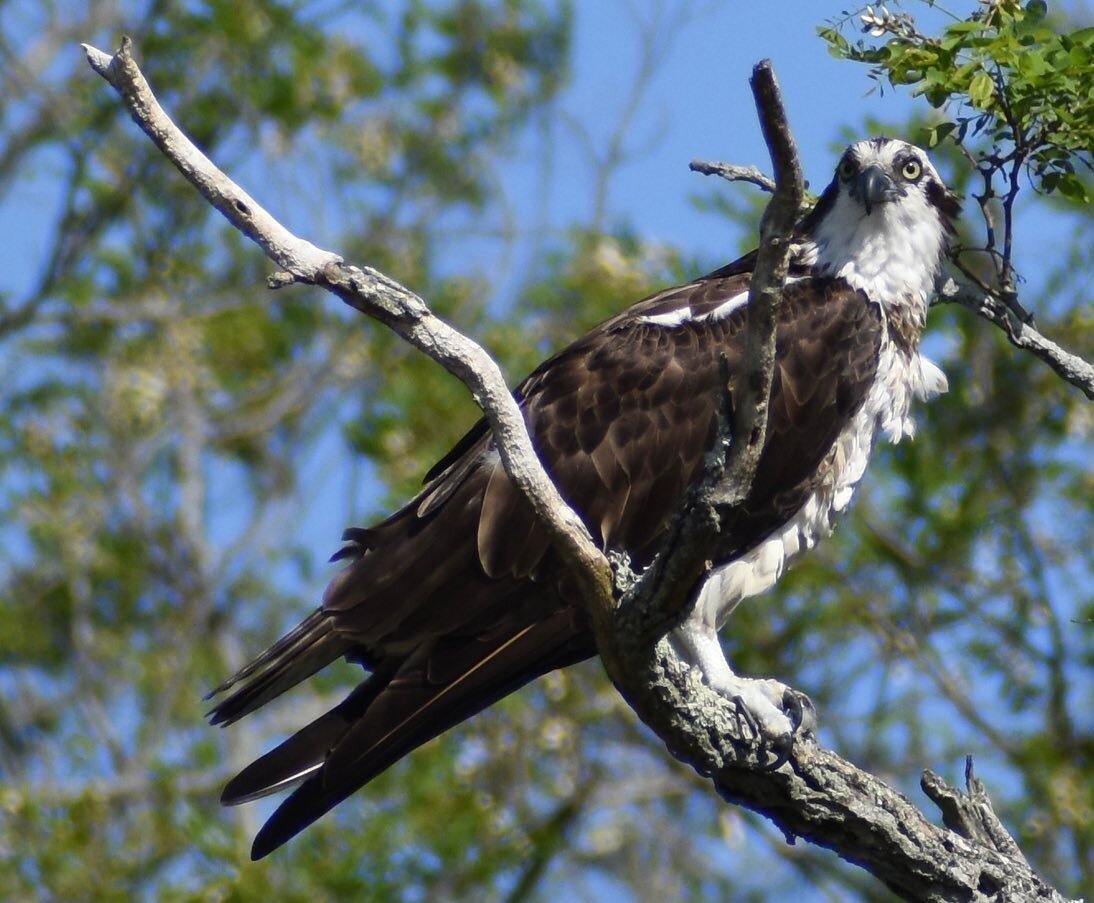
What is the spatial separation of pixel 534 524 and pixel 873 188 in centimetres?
159

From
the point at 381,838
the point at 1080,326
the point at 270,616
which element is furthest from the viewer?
the point at 270,616

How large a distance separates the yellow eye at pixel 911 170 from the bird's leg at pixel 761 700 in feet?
5.97

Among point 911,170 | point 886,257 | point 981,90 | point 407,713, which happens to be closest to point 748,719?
point 407,713

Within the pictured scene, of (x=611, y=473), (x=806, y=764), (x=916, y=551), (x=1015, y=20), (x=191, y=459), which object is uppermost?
(x=191, y=459)

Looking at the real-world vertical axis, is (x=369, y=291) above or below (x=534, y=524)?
below

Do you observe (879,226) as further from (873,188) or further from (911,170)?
(911,170)

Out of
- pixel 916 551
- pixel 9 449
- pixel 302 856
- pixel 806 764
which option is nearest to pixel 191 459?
pixel 9 449

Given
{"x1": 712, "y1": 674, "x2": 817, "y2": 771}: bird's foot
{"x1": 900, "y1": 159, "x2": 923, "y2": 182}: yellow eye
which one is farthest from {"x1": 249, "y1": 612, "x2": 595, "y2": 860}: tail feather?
{"x1": 900, "y1": 159, "x2": 923, "y2": 182}: yellow eye

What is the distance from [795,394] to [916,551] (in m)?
A: 4.12

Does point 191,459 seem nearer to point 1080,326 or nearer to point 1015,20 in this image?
point 1080,326

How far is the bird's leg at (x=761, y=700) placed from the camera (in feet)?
14.4

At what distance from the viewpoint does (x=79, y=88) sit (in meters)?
12.2

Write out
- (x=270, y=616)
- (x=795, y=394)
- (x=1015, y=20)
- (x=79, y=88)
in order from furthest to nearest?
(x=270, y=616) → (x=79, y=88) → (x=795, y=394) → (x=1015, y=20)

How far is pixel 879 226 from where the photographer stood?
5.70 m
